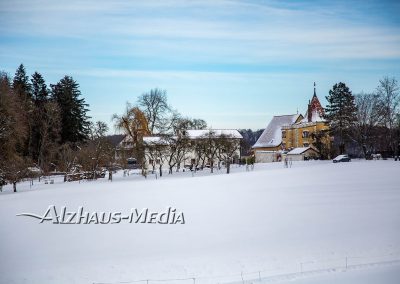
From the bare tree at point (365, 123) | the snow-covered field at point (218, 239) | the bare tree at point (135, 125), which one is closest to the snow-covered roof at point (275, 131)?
the bare tree at point (365, 123)

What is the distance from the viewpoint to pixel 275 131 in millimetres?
44312

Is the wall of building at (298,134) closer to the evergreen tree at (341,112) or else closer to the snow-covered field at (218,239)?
the evergreen tree at (341,112)

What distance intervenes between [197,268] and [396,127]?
15.0 metres

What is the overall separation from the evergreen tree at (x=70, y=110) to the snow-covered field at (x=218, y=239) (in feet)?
60.3

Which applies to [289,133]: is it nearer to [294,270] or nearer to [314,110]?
[314,110]

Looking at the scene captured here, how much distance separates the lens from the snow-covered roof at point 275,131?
4350 cm

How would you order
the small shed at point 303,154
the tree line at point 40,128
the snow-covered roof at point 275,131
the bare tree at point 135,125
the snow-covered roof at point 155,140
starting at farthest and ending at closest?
the snow-covered roof at point 275,131 < the small shed at point 303,154 < the snow-covered roof at point 155,140 < the bare tree at point 135,125 < the tree line at point 40,128

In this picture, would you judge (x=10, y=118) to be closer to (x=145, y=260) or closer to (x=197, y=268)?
(x=145, y=260)

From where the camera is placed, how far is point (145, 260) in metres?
9.21

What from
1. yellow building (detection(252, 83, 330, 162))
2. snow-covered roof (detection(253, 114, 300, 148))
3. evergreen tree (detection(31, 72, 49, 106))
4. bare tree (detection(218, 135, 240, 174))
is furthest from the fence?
snow-covered roof (detection(253, 114, 300, 148))

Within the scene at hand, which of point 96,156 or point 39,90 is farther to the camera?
point 39,90

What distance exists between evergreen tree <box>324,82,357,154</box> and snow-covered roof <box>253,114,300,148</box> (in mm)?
10997

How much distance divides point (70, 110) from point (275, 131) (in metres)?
21.6

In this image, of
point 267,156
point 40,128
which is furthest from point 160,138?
point 267,156
